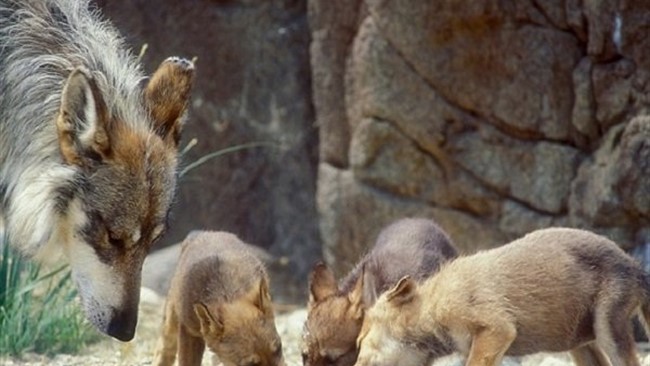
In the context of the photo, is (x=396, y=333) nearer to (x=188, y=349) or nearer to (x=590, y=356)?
(x=590, y=356)

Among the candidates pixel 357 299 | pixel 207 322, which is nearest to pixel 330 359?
pixel 357 299

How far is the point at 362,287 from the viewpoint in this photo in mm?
6961

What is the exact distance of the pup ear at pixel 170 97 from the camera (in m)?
6.98

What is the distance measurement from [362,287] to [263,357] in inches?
23.1

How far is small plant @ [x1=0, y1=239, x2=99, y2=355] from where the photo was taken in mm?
8625

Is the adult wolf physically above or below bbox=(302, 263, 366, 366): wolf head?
above

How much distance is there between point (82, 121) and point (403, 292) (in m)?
1.65

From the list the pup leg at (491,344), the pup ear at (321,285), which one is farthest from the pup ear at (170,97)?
the pup leg at (491,344)

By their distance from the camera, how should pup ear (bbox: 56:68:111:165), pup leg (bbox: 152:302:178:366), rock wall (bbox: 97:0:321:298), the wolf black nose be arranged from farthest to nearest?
rock wall (bbox: 97:0:321:298) < pup leg (bbox: 152:302:178:366) < the wolf black nose < pup ear (bbox: 56:68:111:165)

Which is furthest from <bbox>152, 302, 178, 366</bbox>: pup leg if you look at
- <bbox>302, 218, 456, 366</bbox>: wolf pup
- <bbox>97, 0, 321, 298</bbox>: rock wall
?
<bbox>97, 0, 321, 298</bbox>: rock wall

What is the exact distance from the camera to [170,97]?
7.02 meters

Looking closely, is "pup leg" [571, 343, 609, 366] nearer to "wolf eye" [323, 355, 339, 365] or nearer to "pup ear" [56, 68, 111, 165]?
"wolf eye" [323, 355, 339, 365]

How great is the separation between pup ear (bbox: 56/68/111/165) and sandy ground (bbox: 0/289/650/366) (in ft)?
5.21

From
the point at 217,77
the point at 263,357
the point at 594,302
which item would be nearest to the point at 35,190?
the point at 263,357
